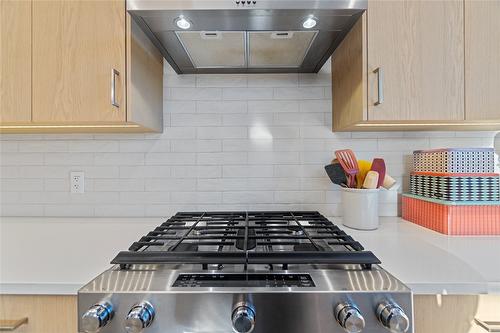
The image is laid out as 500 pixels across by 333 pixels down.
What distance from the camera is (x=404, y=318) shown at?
0.61m

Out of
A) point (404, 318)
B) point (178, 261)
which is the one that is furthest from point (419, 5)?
point (178, 261)

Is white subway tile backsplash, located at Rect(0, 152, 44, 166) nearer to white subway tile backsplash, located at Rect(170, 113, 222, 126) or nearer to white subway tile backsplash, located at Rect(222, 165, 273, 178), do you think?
white subway tile backsplash, located at Rect(170, 113, 222, 126)

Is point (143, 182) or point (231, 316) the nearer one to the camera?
point (231, 316)

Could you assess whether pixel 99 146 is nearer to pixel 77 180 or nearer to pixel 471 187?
pixel 77 180

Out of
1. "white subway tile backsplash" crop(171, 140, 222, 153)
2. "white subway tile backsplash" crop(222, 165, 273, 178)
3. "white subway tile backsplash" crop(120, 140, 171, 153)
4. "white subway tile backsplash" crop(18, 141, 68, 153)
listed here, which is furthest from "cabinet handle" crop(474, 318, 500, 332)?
"white subway tile backsplash" crop(18, 141, 68, 153)

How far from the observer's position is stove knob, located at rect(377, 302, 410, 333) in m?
0.61

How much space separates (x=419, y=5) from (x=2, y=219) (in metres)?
2.12

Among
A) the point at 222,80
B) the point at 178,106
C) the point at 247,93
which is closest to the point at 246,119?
the point at 247,93

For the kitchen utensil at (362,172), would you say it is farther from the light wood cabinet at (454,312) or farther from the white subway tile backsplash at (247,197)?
the light wood cabinet at (454,312)

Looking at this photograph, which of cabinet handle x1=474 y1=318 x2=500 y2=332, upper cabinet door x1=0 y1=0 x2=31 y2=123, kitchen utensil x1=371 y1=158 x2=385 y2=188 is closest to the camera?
cabinet handle x1=474 y1=318 x2=500 y2=332

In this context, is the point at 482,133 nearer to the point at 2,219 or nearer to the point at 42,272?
the point at 42,272

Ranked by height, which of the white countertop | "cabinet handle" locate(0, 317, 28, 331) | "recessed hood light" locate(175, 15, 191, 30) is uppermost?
"recessed hood light" locate(175, 15, 191, 30)

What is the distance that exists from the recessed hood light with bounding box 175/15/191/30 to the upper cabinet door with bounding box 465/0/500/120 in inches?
41.0

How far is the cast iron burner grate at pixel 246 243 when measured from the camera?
2.51 ft
